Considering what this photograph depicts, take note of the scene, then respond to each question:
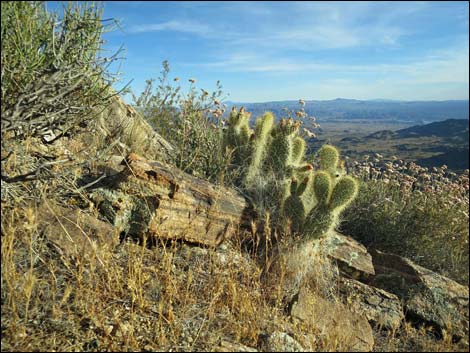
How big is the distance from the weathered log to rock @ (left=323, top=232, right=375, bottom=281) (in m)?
1.15

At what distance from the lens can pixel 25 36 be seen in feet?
9.42

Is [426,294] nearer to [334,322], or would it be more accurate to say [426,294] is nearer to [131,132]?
[334,322]

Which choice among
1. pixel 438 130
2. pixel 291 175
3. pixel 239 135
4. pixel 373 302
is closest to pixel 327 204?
pixel 291 175

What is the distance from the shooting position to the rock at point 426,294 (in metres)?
3.56

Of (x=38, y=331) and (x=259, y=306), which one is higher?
(x=38, y=331)

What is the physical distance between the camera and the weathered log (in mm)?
3646

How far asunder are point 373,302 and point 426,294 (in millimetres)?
655

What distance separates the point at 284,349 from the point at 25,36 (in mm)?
3158

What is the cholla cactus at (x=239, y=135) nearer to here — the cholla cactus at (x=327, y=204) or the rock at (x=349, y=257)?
the cholla cactus at (x=327, y=204)

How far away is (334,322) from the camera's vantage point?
9.25 ft

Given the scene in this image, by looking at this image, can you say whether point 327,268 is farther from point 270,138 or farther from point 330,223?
point 270,138

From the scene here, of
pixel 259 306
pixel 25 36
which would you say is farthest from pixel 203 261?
pixel 25 36

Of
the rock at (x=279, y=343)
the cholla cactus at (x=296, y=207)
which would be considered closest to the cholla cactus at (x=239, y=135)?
the cholla cactus at (x=296, y=207)

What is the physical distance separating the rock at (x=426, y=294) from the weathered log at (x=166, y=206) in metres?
1.90
